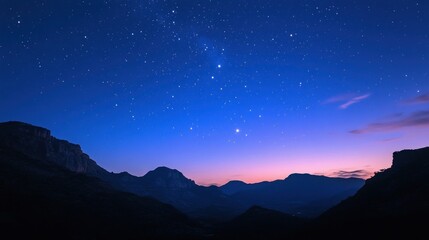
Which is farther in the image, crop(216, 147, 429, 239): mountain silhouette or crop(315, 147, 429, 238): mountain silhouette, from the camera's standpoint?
crop(315, 147, 429, 238): mountain silhouette

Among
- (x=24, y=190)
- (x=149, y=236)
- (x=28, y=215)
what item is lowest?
(x=149, y=236)

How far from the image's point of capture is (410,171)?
176625mm

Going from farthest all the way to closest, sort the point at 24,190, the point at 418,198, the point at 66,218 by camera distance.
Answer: the point at 24,190 < the point at 66,218 < the point at 418,198

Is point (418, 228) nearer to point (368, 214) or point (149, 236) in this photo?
point (368, 214)

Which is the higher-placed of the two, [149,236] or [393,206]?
[393,206]

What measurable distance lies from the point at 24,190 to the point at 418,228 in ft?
634

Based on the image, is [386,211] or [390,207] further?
[390,207]

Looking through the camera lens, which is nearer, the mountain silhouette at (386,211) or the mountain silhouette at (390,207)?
the mountain silhouette at (386,211)

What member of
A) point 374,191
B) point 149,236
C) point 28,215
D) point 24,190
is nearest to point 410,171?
point 374,191

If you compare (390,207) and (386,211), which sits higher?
(390,207)

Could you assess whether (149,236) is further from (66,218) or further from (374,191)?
(374,191)

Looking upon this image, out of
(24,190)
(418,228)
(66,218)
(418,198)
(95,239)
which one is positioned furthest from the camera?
(24,190)

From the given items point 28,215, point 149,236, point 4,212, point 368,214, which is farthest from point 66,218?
point 368,214

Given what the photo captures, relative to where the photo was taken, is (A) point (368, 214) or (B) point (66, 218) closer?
(A) point (368, 214)
